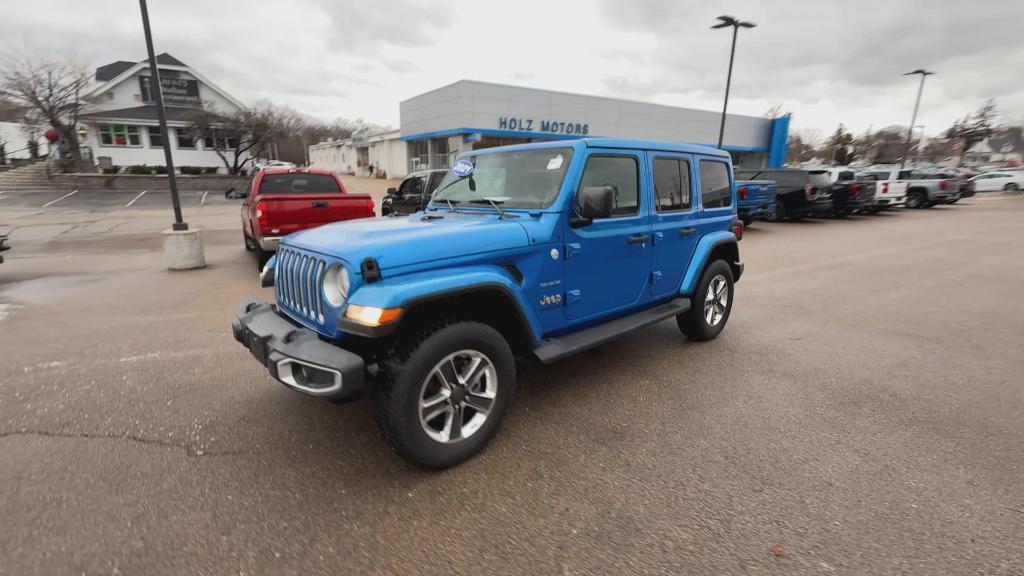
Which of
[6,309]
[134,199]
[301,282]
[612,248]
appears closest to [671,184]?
[612,248]

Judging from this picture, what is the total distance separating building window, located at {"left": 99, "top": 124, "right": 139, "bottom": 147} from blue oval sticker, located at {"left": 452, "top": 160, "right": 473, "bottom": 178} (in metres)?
38.2

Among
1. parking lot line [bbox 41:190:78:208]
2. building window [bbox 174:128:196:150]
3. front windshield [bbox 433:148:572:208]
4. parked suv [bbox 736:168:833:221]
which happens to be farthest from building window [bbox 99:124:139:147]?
front windshield [bbox 433:148:572:208]

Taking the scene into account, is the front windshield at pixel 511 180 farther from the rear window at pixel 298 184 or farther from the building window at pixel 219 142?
the building window at pixel 219 142

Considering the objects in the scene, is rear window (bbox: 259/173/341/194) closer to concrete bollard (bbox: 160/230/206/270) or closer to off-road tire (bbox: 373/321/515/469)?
concrete bollard (bbox: 160/230/206/270)

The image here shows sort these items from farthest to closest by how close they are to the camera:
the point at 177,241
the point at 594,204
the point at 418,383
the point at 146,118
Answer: the point at 146,118, the point at 177,241, the point at 594,204, the point at 418,383

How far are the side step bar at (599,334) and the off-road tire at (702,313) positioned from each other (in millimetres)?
238

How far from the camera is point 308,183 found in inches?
345

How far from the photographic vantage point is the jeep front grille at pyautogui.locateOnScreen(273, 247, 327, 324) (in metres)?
2.75

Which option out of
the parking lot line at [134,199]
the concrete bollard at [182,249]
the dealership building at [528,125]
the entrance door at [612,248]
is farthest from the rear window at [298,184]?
the dealership building at [528,125]

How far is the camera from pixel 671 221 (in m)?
4.21

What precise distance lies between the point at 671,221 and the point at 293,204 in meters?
5.86

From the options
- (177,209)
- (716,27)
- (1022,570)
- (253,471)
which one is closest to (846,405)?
(1022,570)

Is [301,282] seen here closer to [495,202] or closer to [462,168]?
[495,202]

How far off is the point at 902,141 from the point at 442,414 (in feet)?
256
